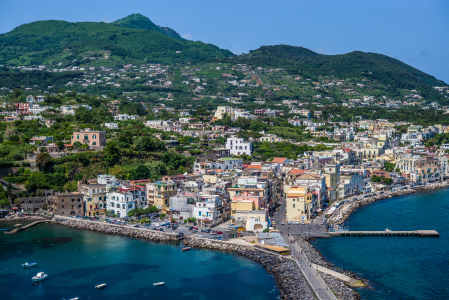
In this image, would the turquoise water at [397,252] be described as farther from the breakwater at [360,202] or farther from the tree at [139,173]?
the tree at [139,173]

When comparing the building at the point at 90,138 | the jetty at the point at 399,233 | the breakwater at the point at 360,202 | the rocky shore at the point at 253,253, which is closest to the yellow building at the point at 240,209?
the rocky shore at the point at 253,253

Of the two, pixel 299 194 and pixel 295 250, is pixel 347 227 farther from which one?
pixel 295 250

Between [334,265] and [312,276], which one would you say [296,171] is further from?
[312,276]

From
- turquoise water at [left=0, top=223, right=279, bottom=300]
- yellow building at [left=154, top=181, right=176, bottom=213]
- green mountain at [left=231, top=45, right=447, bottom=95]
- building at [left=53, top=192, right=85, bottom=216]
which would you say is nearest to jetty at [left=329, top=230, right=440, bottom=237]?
turquoise water at [left=0, top=223, right=279, bottom=300]

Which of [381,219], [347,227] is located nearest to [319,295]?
[347,227]

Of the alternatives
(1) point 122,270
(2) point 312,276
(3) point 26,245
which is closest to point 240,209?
(1) point 122,270

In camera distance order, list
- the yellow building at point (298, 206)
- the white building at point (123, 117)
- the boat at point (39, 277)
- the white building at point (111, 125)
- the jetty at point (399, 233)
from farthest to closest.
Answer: the white building at point (123, 117)
the white building at point (111, 125)
the yellow building at point (298, 206)
the jetty at point (399, 233)
the boat at point (39, 277)
